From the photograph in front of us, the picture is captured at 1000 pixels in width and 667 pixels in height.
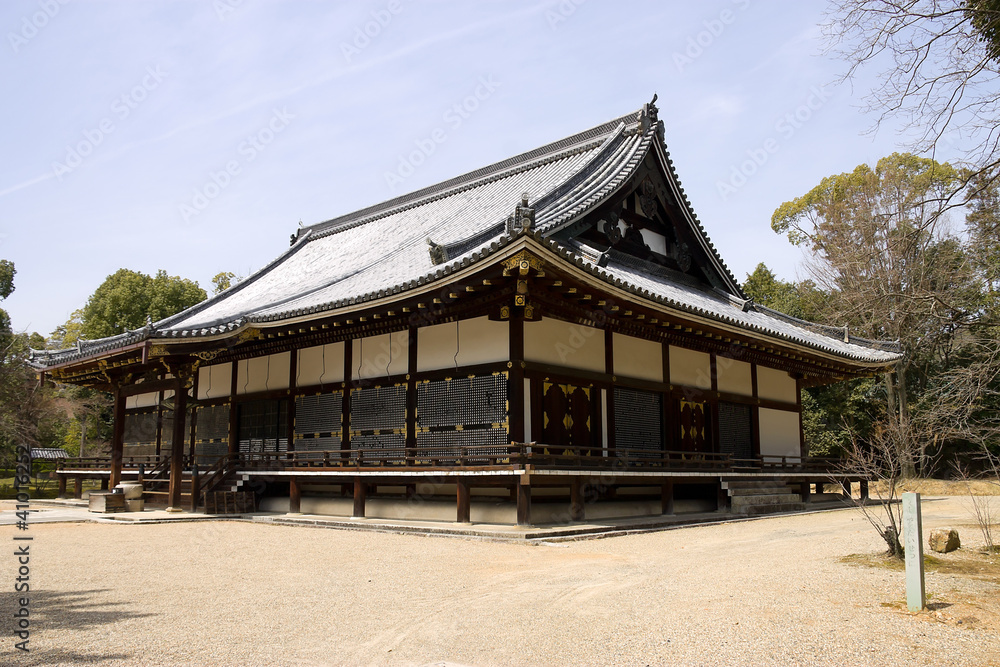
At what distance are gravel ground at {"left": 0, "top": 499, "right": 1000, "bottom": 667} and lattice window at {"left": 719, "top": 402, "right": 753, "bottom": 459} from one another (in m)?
7.91

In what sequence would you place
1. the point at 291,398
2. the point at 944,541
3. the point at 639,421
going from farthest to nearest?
the point at 291,398 → the point at 639,421 → the point at 944,541

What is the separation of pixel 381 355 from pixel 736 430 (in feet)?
31.5

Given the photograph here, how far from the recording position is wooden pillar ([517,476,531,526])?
1265 cm

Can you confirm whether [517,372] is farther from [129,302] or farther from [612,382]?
[129,302]

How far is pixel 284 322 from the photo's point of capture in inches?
624

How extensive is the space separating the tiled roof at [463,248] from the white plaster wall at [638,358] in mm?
1213

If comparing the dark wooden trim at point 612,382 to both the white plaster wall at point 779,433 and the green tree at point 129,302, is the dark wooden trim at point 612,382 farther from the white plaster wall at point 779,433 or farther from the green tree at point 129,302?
the green tree at point 129,302

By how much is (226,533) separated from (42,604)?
661 centimetres

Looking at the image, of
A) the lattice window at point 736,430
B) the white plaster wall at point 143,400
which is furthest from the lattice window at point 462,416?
the white plaster wall at point 143,400

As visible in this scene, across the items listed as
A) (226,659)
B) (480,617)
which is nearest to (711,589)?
(480,617)

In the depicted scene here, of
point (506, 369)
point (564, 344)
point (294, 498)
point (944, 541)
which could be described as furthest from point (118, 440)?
point (944, 541)

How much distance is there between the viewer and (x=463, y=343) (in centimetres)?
1440

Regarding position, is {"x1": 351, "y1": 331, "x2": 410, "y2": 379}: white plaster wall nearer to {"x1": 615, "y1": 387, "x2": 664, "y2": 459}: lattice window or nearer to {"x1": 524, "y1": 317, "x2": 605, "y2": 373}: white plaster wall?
{"x1": 524, "y1": 317, "x2": 605, "y2": 373}: white plaster wall

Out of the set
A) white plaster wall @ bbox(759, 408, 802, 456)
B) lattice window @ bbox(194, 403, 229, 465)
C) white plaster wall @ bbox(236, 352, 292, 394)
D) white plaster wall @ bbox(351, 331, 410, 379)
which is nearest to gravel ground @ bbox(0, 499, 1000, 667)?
white plaster wall @ bbox(351, 331, 410, 379)
